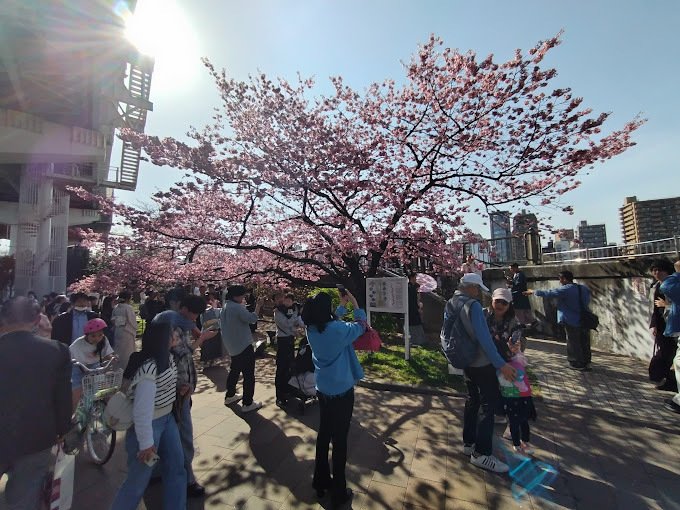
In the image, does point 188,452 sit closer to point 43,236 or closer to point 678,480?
point 678,480

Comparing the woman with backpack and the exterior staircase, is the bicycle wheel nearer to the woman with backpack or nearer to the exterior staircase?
the woman with backpack

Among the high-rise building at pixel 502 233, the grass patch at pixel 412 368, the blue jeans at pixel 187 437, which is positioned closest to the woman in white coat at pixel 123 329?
the blue jeans at pixel 187 437

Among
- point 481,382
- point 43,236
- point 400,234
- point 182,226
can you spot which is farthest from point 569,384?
point 43,236

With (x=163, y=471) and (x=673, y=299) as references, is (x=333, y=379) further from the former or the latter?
(x=673, y=299)

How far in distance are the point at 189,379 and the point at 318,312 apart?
132 cm

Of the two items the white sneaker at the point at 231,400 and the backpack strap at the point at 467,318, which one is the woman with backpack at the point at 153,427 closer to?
the backpack strap at the point at 467,318

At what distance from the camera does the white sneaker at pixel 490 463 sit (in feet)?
11.2

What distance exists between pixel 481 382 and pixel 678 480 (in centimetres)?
199

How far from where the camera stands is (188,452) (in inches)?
131

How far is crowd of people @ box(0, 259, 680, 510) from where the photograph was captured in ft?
7.14

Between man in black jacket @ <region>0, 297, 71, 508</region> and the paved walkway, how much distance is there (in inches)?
51.4

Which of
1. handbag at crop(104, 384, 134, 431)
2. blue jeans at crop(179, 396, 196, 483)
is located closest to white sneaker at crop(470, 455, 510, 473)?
blue jeans at crop(179, 396, 196, 483)

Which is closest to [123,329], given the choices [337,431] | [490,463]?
[337,431]

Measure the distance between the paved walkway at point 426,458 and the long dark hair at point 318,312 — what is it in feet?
5.29
